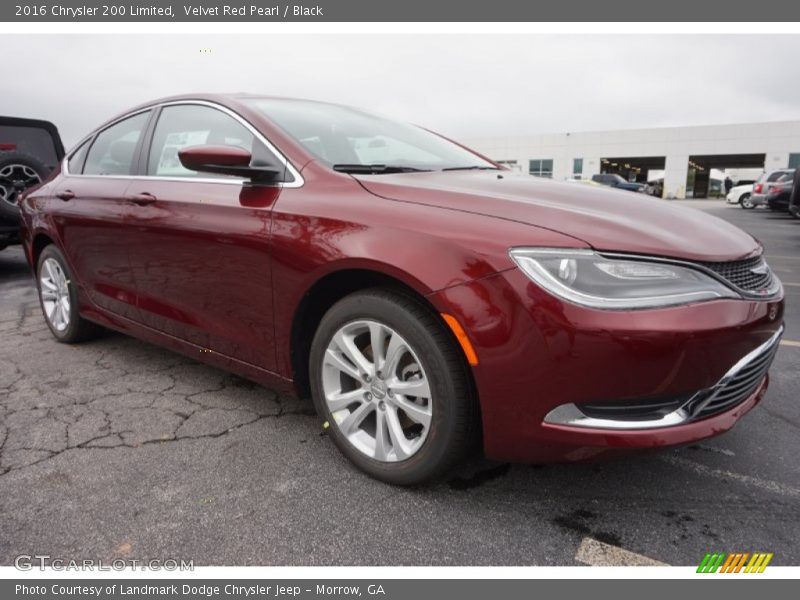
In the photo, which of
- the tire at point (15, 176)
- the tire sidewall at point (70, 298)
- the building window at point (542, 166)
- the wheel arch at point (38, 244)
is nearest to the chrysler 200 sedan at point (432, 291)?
the tire sidewall at point (70, 298)

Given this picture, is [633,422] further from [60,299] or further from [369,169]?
[60,299]

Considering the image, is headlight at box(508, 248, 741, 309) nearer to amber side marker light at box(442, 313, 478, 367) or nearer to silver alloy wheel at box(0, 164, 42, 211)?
amber side marker light at box(442, 313, 478, 367)

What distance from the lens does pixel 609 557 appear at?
5.72ft

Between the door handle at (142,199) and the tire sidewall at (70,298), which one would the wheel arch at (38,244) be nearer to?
the tire sidewall at (70,298)

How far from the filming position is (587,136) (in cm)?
4744

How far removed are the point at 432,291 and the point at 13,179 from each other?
5.92 m

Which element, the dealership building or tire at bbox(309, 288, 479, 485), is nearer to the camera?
tire at bbox(309, 288, 479, 485)

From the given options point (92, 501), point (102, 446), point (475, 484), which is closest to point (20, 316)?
point (102, 446)

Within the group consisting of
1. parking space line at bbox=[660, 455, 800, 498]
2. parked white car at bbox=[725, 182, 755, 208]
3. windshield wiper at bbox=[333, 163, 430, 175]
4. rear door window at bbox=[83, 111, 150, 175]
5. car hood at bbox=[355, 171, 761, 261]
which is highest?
rear door window at bbox=[83, 111, 150, 175]

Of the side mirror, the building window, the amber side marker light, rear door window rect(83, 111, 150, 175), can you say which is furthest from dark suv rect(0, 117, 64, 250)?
the building window

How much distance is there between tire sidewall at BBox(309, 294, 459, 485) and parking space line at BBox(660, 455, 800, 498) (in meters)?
1.03

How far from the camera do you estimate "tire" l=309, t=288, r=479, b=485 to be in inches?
73.7

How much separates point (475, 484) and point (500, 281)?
34.2 inches

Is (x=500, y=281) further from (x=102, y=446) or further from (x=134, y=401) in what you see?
(x=134, y=401)
